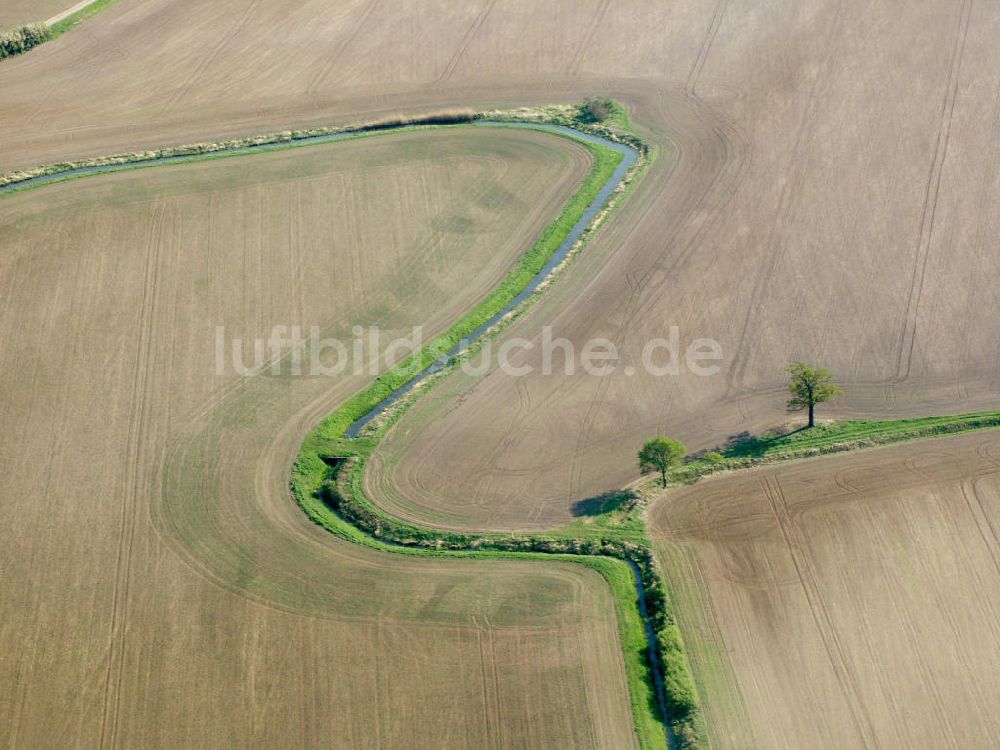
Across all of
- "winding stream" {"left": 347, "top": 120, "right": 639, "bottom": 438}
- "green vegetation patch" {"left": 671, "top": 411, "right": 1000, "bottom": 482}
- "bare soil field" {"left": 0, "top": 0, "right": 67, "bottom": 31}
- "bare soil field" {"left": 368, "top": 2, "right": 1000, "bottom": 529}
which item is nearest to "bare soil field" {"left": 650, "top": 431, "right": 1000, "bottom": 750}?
"green vegetation patch" {"left": 671, "top": 411, "right": 1000, "bottom": 482}

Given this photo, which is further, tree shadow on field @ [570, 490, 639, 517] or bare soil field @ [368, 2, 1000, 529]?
bare soil field @ [368, 2, 1000, 529]

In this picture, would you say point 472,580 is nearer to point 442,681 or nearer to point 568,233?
point 442,681

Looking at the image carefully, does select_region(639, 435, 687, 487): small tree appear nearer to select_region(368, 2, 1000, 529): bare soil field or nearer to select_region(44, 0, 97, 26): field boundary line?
select_region(368, 2, 1000, 529): bare soil field

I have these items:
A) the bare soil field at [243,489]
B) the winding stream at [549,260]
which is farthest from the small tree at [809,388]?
the winding stream at [549,260]

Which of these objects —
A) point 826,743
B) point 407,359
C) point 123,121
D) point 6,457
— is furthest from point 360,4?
point 826,743

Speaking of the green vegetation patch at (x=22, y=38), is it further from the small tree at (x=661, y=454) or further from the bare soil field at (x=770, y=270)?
the small tree at (x=661, y=454)

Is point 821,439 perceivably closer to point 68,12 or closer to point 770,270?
point 770,270
